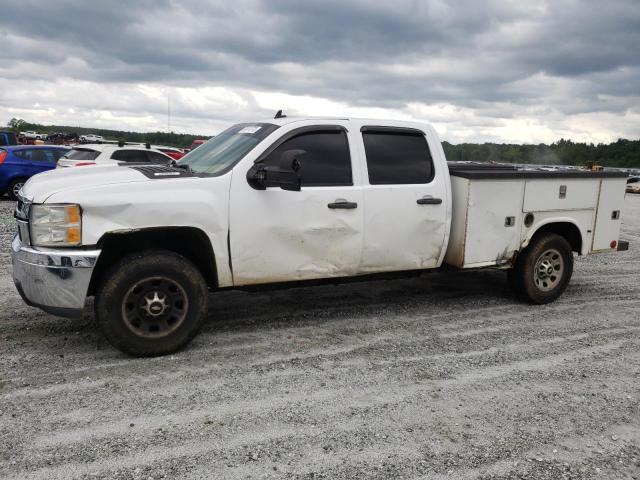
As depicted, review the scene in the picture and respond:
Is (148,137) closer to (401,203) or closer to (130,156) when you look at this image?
(130,156)

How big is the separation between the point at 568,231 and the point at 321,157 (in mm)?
3381

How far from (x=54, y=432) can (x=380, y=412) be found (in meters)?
2.04

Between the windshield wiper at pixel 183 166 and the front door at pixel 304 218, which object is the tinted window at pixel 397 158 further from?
the windshield wiper at pixel 183 166

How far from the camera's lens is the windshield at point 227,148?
486cm

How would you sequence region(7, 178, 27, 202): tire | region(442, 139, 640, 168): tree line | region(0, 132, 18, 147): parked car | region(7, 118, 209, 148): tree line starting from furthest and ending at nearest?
region(442, 139, 640, 168): tree line < region(7, 118, 209, 148): tree line < region(0, 132, 18, 147): parked car < region(7, 178, 27, 202): tire

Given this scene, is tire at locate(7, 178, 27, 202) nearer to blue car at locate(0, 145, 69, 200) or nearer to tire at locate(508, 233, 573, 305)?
blue car at locate(0, 145, 69, 200)

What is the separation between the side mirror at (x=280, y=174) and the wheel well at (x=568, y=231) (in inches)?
128

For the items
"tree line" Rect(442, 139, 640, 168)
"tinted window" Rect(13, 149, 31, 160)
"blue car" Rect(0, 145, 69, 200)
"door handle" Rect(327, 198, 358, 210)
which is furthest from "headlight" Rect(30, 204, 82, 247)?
"tree line" Rect(442, 139, 640, 168)

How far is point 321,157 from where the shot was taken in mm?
5062

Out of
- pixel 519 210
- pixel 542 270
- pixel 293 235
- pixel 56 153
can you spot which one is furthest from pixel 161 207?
pixel 56 153

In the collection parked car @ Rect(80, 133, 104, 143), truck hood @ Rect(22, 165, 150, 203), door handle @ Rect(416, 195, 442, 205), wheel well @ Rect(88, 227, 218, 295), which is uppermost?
parked car @ Rect(80, 133, 104, 143)

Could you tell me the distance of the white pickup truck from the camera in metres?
4.20

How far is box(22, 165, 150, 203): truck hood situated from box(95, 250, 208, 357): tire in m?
0.63

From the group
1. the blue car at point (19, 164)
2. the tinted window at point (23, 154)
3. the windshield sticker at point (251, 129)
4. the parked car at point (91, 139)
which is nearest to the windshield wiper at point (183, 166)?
the windshield sticker at point (251, 129)
